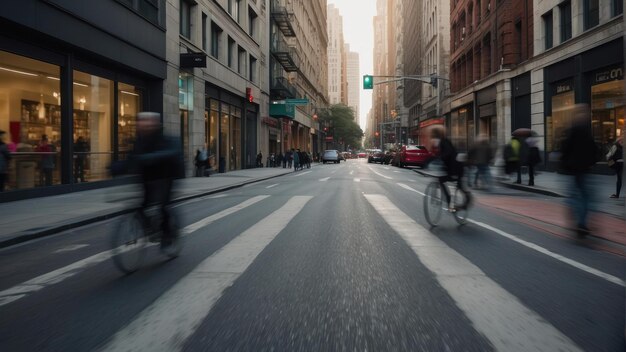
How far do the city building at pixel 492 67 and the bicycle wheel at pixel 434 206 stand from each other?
14177 millimetres

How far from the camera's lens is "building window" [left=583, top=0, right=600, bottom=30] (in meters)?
19.7

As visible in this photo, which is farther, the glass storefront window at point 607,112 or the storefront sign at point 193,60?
the storefront sign at point 193,60

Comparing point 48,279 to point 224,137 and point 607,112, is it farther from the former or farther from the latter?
point 224,137

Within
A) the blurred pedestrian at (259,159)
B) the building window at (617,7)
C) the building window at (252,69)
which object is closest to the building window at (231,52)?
the building window at (252,69)

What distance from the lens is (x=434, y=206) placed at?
8344 mm

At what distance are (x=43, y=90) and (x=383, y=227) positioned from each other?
1099 cm

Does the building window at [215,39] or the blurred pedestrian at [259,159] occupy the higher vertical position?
the building window at [215,39]

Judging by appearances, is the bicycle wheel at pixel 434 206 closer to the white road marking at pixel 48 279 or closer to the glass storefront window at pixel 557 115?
the white road marking at pixel 48 279

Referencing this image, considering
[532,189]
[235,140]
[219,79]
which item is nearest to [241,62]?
[235,140]

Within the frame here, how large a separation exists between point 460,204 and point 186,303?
561 centimetres

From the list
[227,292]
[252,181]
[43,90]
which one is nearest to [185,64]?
[252,181]

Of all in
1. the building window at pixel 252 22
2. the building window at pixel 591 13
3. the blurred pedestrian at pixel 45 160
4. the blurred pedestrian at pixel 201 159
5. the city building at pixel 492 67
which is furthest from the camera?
the building window at pixel 252 22

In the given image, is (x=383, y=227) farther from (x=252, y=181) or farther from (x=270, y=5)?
(x=270, y=5)

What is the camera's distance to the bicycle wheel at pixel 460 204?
8.29 m
